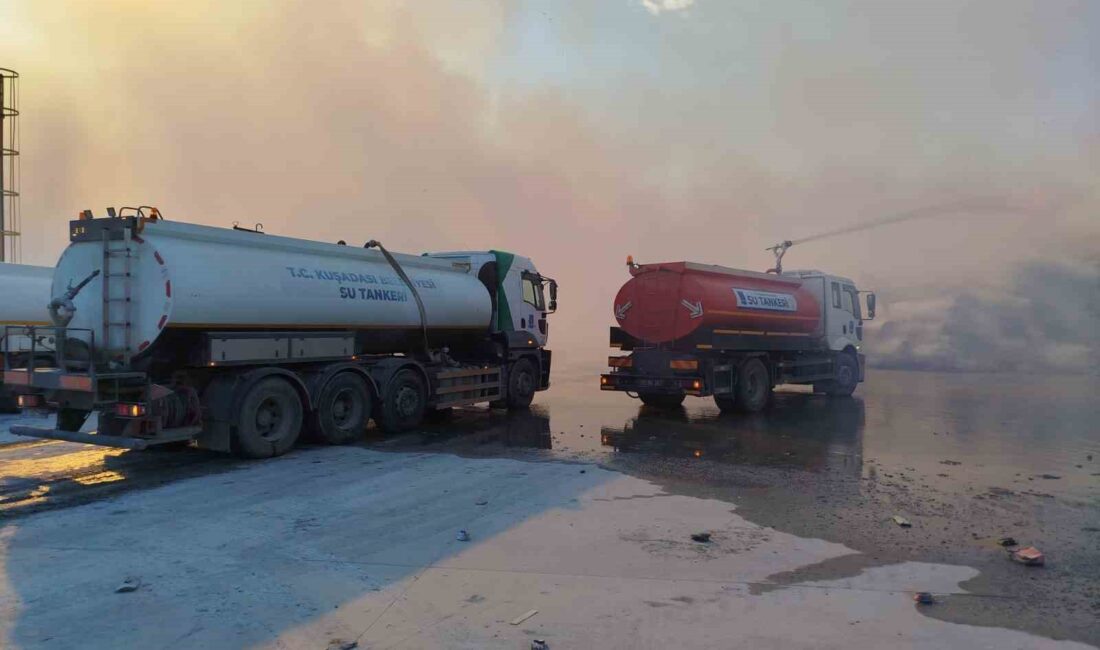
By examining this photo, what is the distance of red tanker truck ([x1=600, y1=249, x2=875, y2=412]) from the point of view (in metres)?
15.5

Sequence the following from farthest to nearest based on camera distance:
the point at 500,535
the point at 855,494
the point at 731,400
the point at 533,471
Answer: the point at 731,400 < the point at 533,471 < the point at 855,494 < the point at 500,535

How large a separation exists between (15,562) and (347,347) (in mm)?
6416

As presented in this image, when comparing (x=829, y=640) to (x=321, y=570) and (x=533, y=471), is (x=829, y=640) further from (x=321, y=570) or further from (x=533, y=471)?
(x=533, y=471)

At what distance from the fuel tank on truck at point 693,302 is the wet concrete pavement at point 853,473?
198 cm

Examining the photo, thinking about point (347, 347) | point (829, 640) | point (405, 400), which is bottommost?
point (829, 640)

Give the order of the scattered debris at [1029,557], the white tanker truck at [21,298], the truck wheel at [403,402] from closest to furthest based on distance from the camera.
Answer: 1. the scattered debris at [1029,557]
2. the truck wheel at [403,402]
3. the white tanker truck at [21,298]

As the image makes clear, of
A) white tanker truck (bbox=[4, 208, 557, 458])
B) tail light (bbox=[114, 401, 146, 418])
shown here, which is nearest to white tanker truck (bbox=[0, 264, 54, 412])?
white tanker truck (bbox=[4, 208, 557, 458])

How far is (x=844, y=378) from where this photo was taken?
67.3ft

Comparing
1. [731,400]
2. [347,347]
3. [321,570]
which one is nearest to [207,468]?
[347,347]

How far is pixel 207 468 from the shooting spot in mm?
9617

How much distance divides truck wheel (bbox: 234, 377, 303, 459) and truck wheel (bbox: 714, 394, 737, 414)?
9.31 m

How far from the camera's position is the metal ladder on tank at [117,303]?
9.32 meters

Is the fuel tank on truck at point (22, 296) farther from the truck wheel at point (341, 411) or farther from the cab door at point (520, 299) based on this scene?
the cab door at point (520, 299)

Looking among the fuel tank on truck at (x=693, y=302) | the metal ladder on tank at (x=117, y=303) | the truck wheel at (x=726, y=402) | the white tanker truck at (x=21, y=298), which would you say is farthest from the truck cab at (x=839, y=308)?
the white tanker truck at (x=21, y=298)
